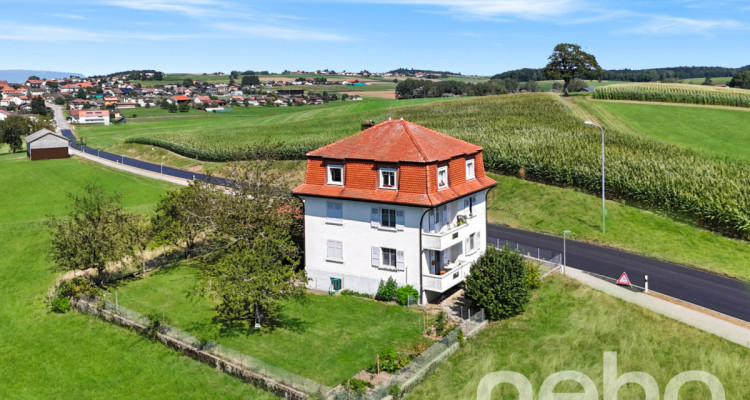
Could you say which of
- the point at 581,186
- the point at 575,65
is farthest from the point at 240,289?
the point at 575,65

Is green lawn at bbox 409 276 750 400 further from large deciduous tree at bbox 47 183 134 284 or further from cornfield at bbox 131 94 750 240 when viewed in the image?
large deciduous tree at bbox 47 183 134 284

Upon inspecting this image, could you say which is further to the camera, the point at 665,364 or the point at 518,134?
the point at 518,134

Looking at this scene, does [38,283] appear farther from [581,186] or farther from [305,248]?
[581,186]

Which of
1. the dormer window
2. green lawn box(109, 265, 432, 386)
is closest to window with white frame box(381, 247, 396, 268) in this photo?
green lawn box(109, 265, 432, 386)

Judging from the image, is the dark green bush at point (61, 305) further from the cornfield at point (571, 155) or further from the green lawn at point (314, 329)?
the cornfield at point (571, 155)

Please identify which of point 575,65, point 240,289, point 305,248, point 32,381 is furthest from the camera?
point 575,65
